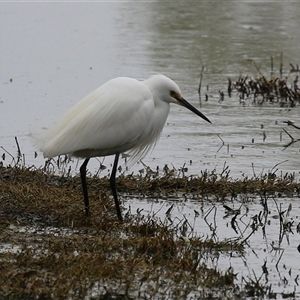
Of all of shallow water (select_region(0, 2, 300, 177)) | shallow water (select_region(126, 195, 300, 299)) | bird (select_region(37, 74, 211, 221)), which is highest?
bird (select_region(37, 74, 211, 221))

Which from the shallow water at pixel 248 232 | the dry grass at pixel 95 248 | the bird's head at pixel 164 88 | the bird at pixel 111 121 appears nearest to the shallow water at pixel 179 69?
the shallow water at pixel 248 232

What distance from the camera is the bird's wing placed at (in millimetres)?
6949

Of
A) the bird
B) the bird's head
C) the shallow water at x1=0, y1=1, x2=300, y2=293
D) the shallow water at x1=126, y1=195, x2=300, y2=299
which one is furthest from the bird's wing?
the shallow water at x1=0, y1=1, x2=300, y2=293

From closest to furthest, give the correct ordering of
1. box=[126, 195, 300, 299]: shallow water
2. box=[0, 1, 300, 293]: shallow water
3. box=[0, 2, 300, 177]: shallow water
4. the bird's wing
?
box=[126, 195, 300, 299]: shallow water
the bird's wing
box=[0, 1, 300, 293]: shallow water
box=[0, 2, 300, 177]: shallow water

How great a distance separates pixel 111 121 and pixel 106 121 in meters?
0.04

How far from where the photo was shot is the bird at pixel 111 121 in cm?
696

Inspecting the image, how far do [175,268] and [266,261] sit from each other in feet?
Answer: 2.70

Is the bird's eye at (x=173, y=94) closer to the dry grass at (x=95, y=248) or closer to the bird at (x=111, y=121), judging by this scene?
the bird at (x=111, y=121)

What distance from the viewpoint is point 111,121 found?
22.9 ft

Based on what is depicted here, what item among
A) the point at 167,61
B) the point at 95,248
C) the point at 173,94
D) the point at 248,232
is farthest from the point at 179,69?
the point at 95,248

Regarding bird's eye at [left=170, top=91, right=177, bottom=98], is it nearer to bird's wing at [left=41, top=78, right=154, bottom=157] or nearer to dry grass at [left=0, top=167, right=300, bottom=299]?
bird's wing at [left=41, top=78, right=154, bottom=157]

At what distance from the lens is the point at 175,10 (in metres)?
22.4

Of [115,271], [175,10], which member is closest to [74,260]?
[115,271]

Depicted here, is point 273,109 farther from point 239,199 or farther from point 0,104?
point 239,199
